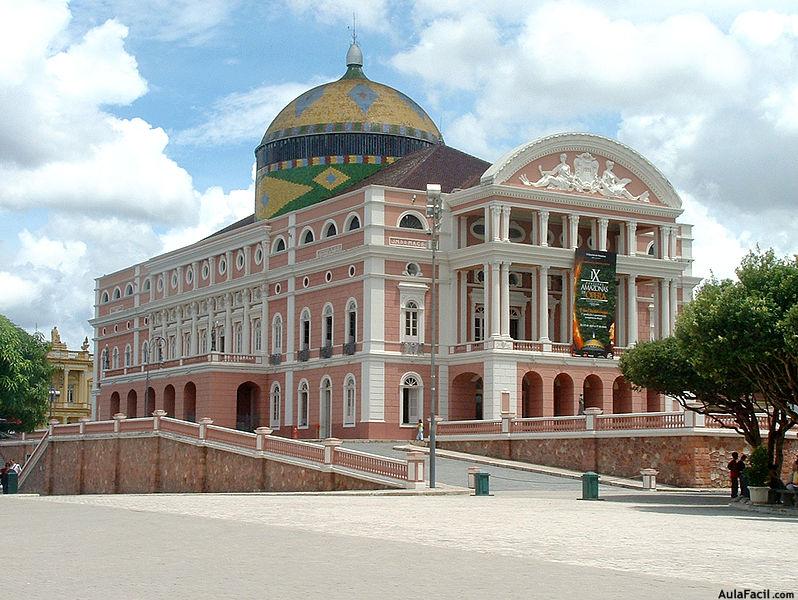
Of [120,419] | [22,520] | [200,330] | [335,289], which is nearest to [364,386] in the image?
[335,289]

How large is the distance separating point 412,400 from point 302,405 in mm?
6488

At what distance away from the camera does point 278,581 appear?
51.9 ft

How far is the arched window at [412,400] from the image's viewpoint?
62.3 m

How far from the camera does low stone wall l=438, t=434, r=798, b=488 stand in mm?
47000

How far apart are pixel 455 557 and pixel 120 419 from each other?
4566 cm

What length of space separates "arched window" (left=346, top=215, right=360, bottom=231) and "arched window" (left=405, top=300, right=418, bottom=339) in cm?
433

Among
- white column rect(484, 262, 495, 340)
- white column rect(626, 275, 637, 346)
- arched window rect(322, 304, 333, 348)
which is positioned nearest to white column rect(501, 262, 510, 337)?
white column rect(484, 262, 495, 340)

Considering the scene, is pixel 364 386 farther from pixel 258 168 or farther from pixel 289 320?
pixel 258 168

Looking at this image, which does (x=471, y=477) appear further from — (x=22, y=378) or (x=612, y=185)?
(x=22, y=378)

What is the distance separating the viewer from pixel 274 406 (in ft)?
226

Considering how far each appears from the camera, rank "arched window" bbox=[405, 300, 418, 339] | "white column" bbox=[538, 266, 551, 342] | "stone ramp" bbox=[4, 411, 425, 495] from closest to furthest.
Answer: "stone ramp" bbox=[4, 411, 425, 495] → "white column" bbox=[538, 266, 551, 342] → "arched window" bbox=[405, 300, 418, 339]

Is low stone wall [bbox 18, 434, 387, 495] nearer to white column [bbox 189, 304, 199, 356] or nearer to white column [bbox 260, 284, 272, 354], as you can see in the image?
white column [bbox 260, 284, 272, 354]

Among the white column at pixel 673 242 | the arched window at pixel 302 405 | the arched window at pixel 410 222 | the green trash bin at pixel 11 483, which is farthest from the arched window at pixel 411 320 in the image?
the green trash bin at pixel 11 483

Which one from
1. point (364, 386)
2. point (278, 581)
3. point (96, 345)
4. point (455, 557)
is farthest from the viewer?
point (96, 345)
